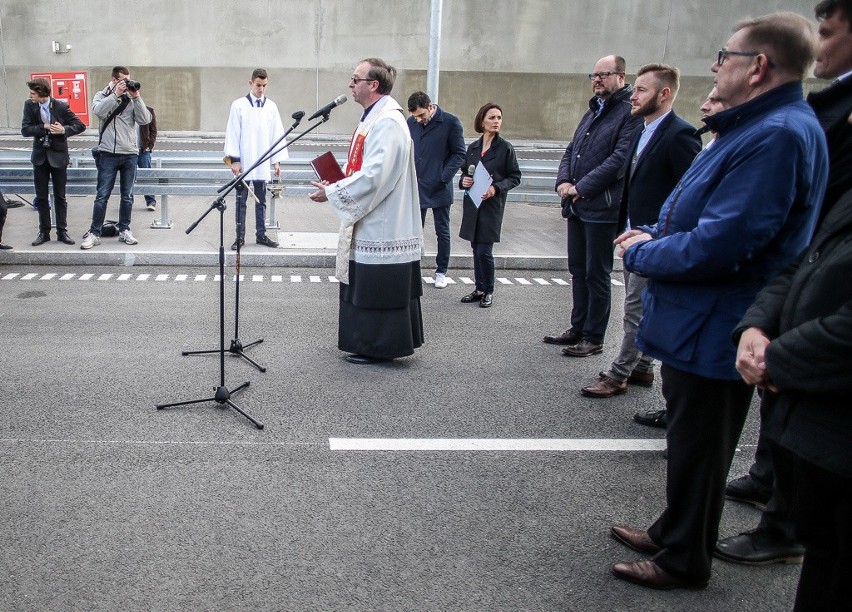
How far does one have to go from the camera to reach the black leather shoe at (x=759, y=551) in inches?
132

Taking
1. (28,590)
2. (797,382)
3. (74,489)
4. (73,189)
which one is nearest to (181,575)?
(28,590)

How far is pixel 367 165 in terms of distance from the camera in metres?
5.40

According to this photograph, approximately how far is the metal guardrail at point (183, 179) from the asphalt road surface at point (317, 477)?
3.75m

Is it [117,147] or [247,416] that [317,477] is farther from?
[117,147]

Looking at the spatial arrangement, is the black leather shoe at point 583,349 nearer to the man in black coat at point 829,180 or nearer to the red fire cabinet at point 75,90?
the man in black coat at point 829,180

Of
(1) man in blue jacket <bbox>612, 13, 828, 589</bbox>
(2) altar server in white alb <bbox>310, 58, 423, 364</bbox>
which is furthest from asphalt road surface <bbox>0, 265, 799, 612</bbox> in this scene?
(1) man in blue jacket <bbox>612, 13, 828, 589</bbox>

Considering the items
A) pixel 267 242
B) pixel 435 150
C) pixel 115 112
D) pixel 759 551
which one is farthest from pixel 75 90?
pixel 759 551

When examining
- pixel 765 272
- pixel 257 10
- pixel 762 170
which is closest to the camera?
pixel 762 170

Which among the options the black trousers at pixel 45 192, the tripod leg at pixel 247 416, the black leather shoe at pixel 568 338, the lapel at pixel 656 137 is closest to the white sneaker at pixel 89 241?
the black trousers at pixel 45 192

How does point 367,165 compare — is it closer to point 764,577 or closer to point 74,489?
point 74,489

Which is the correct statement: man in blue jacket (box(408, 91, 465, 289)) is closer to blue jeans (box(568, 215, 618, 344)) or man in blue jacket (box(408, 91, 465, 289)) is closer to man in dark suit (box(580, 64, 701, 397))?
blue jeans (box(568, 215, 618, 344))

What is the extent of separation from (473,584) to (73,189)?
28.9 ft

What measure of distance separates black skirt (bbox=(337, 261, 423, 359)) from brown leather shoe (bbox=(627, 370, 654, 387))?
5.20 ft

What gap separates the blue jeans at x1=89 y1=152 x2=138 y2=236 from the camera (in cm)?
915
